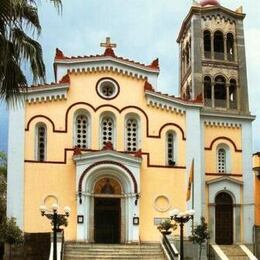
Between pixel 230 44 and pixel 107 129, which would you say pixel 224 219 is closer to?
pixel 107 129

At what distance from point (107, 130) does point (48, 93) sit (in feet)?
14.1

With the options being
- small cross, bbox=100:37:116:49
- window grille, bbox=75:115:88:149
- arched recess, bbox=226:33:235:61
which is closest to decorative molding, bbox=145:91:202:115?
small cross, bbox=100:37:116:49

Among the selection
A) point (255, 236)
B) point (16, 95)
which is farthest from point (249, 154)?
point (16, 95)

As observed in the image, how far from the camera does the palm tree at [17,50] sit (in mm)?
16344

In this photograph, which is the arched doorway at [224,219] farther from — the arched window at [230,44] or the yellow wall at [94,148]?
the arched window at [230,44]

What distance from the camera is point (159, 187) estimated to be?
3897 cm

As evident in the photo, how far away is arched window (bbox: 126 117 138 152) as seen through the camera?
130 ft

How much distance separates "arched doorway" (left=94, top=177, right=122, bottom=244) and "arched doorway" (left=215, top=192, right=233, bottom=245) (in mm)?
6765

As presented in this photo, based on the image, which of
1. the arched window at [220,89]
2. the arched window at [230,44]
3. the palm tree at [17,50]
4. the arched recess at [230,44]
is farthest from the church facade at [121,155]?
the palm tree at [17,50]

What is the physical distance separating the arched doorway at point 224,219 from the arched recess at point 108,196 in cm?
624

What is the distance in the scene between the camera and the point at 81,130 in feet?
129

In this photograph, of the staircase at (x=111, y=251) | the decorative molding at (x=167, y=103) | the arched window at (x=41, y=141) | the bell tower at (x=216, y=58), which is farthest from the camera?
the bell tower at (x=216, y=58)

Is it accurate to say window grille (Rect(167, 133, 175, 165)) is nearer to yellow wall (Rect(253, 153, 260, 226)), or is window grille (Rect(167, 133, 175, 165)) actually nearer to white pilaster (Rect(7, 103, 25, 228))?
yellow wall (Rect(253, 153, 260, 226))

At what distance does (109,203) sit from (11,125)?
7469 millimetres
